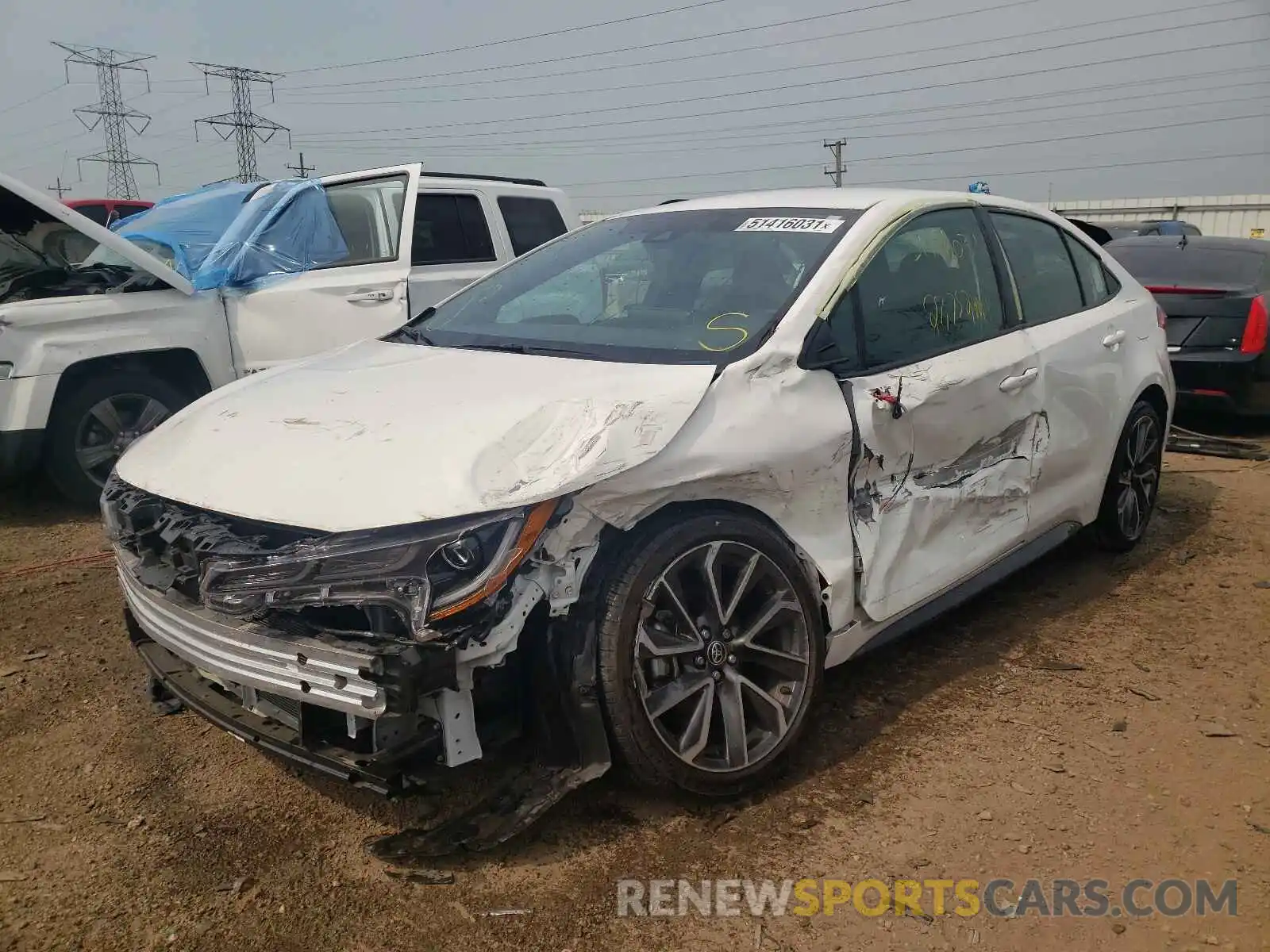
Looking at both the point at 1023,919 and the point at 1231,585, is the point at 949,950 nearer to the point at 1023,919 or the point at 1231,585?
the point at 1023,919

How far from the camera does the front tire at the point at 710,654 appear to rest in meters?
2.53

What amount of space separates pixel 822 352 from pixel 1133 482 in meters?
2.53

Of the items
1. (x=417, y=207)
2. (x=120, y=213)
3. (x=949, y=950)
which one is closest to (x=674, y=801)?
(x=949, y=950)

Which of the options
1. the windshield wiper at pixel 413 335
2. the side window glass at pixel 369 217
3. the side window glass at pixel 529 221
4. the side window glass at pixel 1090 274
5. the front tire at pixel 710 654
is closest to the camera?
the front tire at pixel 710 654

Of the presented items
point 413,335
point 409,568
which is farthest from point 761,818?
point 413,335

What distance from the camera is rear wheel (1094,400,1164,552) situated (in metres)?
4.61

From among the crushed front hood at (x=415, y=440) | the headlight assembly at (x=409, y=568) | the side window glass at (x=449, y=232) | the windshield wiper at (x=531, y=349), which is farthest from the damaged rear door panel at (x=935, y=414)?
the side window glass at (x=449, y=232)

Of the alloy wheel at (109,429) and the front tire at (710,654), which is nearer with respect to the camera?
the front tire at (710,654)

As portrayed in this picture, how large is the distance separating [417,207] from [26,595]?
360cm

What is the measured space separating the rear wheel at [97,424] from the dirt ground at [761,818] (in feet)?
6.27

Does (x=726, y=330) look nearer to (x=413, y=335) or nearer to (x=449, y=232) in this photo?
(x=413, y=335)

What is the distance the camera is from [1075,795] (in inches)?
112

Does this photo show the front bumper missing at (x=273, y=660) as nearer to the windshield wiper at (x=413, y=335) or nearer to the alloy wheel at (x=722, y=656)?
the alloy wheel at (x=722, y=656)

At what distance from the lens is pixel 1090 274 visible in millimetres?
4562
